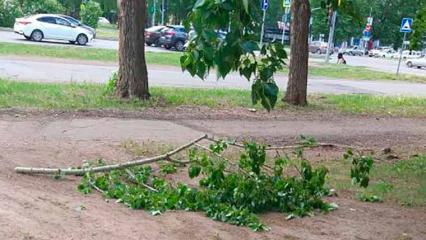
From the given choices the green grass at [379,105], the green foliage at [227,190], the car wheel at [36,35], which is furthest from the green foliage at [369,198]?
the car wheel at [36,35]

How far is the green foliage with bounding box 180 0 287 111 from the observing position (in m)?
3.52

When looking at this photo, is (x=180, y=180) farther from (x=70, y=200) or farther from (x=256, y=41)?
(x=256, y=41)

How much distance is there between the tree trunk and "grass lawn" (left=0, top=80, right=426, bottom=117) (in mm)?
332

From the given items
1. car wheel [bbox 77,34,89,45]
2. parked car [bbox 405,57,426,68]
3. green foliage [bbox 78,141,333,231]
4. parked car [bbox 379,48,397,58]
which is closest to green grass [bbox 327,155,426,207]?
green foliage [bbox 78,141,333,231]

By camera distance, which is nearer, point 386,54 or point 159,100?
point 159,100

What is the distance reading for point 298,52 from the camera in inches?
578

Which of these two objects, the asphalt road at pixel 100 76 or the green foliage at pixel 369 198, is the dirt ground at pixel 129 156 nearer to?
the green foliage at pixel 369 198

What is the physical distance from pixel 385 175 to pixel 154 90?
7.46m

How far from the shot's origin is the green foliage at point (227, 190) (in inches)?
239

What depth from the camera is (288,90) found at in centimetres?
1488

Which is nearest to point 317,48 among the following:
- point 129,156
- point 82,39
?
point 82,39

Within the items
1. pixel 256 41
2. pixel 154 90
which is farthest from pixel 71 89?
pixel 256 41

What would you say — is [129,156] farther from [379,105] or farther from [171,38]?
[171,38]

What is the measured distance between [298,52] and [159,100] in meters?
3.65
